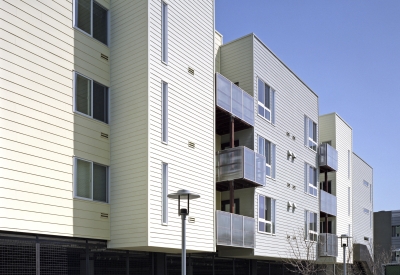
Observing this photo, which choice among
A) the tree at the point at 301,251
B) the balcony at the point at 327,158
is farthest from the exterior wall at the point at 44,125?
the balcony at the point at 327,158

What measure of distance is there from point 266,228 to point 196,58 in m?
9.76

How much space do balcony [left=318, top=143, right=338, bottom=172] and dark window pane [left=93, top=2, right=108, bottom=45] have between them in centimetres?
1902

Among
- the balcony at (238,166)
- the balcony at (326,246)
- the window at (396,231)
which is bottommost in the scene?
the window at (396,231)

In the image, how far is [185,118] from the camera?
1970 cm

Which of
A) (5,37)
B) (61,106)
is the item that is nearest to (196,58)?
(61,106)

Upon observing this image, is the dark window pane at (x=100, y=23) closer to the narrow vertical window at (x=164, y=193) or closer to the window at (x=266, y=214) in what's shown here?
the narrow vertical window at (x=164, y=193)

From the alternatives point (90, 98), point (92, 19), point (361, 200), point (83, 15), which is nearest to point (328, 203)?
point (361, 200)

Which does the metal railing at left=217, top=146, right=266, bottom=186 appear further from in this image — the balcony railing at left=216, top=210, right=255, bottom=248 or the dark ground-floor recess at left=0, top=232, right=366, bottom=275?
the dark ground-floor recess at left=0, top=232, right=366, bottom=275

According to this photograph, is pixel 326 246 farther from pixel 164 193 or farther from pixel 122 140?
pixel 122 140

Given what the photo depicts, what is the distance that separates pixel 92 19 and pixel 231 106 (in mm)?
7608

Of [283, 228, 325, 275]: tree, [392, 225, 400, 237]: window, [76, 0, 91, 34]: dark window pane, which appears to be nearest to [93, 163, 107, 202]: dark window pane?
[76, 0, 91, 34]: dark window pane

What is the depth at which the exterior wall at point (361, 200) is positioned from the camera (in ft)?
146

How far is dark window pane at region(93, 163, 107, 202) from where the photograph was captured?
1753 centimetres

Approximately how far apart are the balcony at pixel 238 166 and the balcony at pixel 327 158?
35.7 feet
